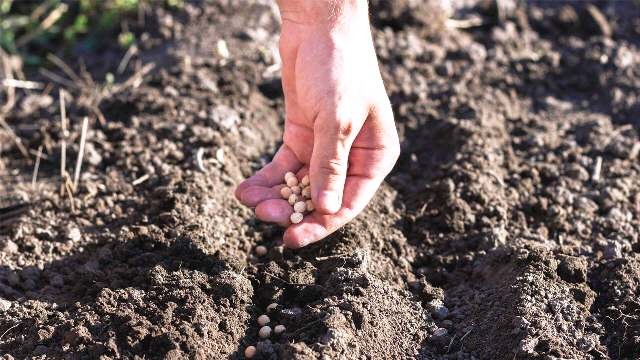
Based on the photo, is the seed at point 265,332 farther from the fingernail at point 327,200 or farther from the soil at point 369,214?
the fingernail at point 327,200

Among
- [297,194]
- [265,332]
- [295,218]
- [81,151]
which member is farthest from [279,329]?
[81,151]

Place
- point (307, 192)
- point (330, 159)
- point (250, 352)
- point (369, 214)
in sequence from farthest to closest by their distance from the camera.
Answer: point (369, 214) < point (307, 192) < point (330, 159) < point (250, 352)

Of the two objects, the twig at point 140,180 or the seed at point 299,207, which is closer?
the seed at point 299,207

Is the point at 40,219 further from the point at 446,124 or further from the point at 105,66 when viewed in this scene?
the point at 446,124

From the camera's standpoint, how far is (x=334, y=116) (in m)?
2.66

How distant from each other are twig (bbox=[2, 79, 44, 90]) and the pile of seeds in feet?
6.52

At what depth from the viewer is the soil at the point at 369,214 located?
2631mm

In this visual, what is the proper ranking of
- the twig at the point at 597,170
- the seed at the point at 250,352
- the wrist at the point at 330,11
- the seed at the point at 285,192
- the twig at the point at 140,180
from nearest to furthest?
the seed at the point at 250,352 → the wrist at the point at 330,11 → the seed at the point at 285,192 → the twig at the point at 140,180 → the twig at the point at 597,170

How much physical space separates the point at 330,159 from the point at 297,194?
14.1 inches

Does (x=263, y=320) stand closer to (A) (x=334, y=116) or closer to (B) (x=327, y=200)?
(B) (x=327, y=200)

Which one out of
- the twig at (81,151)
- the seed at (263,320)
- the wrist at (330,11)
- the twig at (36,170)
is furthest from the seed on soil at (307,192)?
the twig at (36,170)

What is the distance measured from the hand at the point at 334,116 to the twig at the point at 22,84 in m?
1.93

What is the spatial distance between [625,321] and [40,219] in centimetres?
234

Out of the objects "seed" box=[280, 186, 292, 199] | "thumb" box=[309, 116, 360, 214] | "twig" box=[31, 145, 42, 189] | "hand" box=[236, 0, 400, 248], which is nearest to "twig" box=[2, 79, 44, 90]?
"twig" box=[31, 145, 42, 189]
